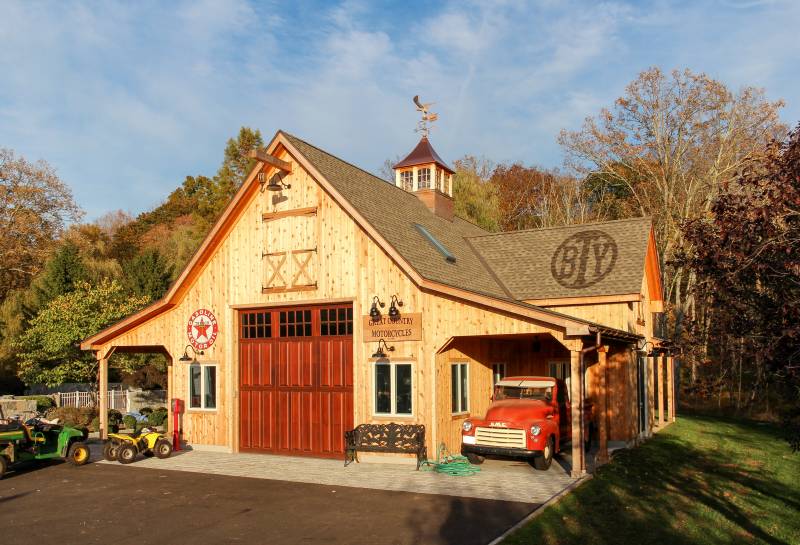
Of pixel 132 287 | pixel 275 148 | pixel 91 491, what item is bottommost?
pixel 91 491

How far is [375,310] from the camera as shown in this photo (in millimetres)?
16891

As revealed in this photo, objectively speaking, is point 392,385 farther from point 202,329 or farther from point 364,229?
point 202,329

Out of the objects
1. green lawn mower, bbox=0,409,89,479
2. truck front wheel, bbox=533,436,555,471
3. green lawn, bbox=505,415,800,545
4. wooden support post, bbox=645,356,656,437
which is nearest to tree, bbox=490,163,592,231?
wooden support post, bbox=645,356,656,437

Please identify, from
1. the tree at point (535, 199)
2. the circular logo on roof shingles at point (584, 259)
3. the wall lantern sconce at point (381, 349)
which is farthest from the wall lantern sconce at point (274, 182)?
the tree at point (535, 199)

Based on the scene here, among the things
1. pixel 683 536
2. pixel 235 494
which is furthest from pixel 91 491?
pixel 683 536

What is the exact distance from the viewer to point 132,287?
4062cm

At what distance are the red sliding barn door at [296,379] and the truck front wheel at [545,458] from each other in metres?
4.58

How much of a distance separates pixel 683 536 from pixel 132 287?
36288 millimetres

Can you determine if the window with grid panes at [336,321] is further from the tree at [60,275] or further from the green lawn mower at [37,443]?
the tree at [60,275]

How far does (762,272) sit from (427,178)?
64.7 ft

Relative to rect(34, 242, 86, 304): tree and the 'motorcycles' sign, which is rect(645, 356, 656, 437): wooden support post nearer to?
the 'motorcycles' sign

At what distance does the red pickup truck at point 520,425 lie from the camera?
14.7 m

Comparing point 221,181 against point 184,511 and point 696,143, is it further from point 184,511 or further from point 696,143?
point 184,511

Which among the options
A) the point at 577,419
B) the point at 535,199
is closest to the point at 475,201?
the point at 535,199
